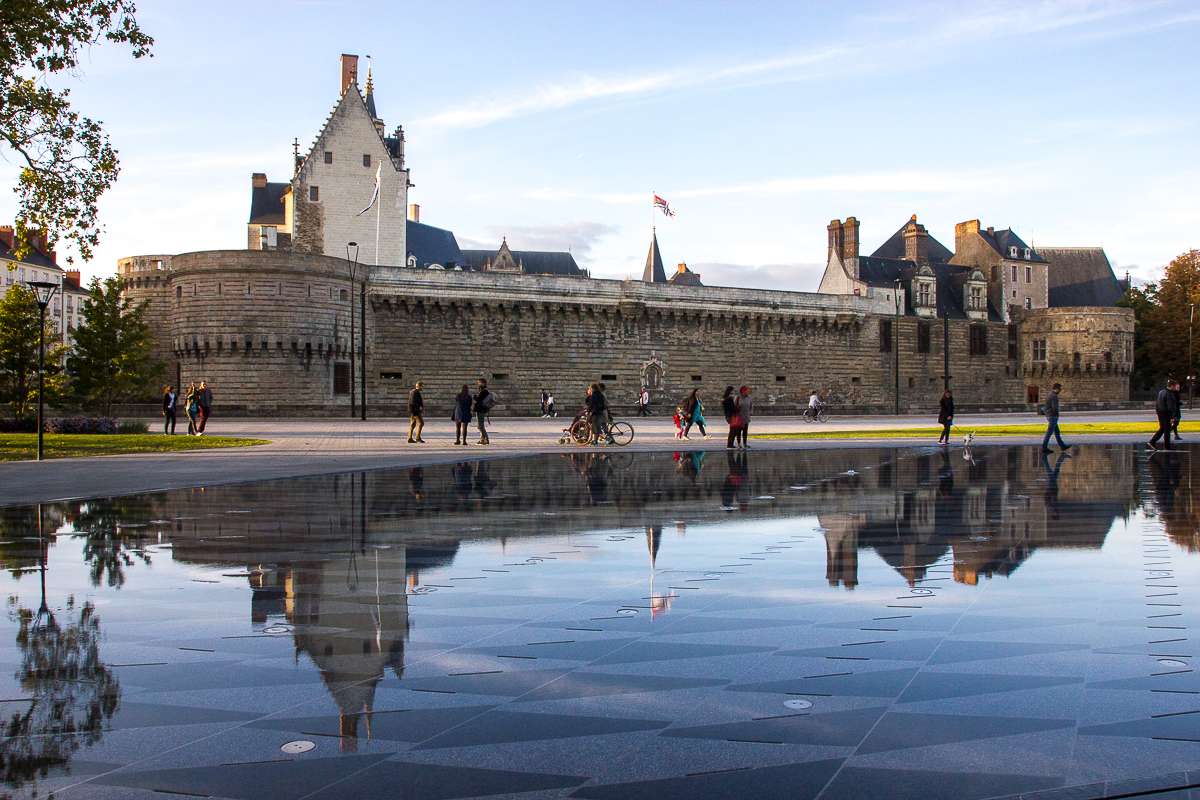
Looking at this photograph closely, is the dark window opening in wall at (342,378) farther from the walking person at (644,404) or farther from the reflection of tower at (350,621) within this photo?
the reflection of tower at (350,621)

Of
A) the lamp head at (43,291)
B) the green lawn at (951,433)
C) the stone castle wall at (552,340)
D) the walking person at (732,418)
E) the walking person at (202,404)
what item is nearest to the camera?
the lamp head at (43,291)

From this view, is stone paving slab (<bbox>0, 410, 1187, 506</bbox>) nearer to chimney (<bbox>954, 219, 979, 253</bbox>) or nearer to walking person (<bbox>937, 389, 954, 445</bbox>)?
walking person (<bbox>937, 389, 954, 445</bbox>)

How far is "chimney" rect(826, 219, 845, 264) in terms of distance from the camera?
5828 centimetres

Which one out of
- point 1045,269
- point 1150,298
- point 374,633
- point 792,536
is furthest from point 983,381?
point 374,633

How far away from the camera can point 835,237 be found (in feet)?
194

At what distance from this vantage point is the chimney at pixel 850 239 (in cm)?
5731

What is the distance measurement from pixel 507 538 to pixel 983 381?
56.8m

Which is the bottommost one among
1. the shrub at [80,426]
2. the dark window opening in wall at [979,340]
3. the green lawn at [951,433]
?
the green lawn at [951,433]

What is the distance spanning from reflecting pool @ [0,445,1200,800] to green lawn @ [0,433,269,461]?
985 cm

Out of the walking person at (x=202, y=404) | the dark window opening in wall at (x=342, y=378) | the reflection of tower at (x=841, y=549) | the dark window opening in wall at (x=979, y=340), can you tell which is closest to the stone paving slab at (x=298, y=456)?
the walking person at (x=202, y=404)

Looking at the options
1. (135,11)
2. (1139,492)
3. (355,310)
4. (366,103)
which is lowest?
(1139,492)

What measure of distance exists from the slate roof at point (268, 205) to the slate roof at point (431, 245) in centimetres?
699

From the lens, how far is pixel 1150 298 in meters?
70.4

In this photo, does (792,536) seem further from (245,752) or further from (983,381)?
(983,381)
